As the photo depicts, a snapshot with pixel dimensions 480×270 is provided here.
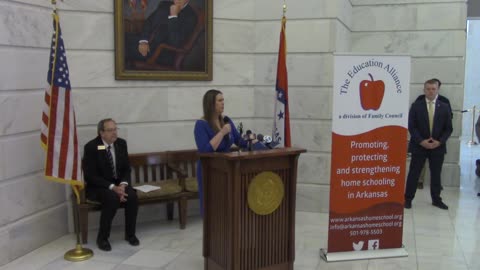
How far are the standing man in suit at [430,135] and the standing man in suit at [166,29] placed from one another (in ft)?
9.96

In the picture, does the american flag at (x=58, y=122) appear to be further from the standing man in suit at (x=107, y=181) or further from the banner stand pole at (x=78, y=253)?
the banner stand pole at (x=78, y=253)

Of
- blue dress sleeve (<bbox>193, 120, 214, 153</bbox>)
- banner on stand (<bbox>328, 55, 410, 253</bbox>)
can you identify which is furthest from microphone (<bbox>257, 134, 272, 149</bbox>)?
banner on stand (<bbox>328, 55, 410, 253</bbox>)

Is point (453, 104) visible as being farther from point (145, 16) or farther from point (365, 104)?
point (145, 16)

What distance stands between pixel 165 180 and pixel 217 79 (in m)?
1.38

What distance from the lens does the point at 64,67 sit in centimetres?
436

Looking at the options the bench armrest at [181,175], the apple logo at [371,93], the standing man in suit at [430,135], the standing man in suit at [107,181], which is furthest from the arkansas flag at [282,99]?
the standing man in suit at [430,135]

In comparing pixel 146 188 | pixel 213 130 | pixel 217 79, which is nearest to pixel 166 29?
pixel 217 79

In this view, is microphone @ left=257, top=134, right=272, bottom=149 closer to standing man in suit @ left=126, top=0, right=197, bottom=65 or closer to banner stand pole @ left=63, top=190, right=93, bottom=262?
banner stand pole @ left=63, top=190, right=93, bottom=262

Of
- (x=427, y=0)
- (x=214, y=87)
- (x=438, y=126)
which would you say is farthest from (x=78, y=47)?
(x=427, y=0)

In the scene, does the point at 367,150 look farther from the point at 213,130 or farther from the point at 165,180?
the point at 165,180

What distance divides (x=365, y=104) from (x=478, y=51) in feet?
37.7

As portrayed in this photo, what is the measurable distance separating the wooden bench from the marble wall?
0.51ft

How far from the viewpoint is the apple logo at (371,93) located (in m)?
4.28

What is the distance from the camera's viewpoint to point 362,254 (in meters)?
4.48
